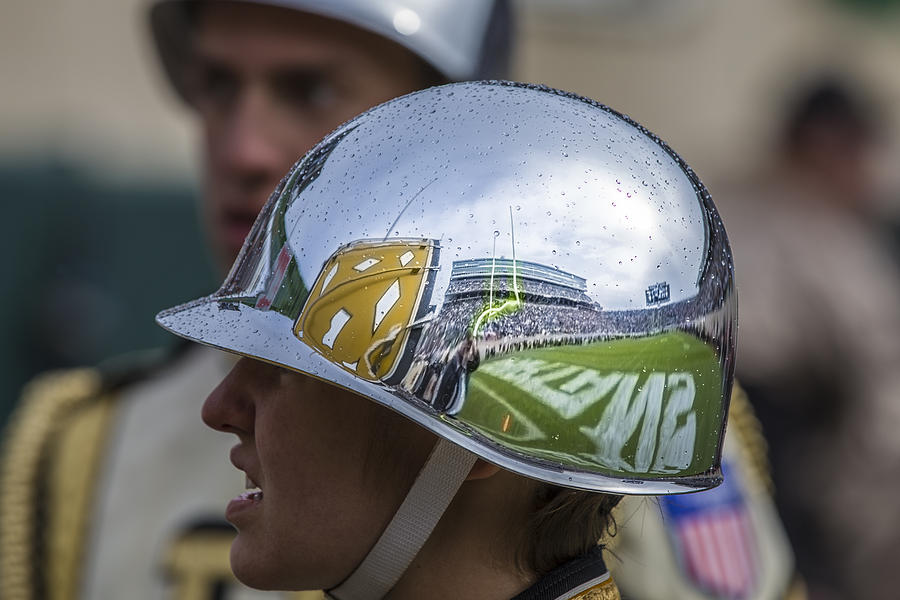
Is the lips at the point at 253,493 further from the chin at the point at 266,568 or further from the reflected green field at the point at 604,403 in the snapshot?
the reflected green field at the point at 604,403

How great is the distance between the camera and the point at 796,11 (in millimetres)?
10531

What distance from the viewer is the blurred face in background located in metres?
2.69

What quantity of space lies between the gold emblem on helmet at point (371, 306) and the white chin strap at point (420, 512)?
5.5 inches

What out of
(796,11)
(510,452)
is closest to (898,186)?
(796,11)

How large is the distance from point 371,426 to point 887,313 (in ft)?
13.6

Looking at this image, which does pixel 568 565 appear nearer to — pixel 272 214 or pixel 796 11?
pixel 272 214

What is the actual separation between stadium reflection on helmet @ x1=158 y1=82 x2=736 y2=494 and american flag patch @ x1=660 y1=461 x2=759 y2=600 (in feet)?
2.62

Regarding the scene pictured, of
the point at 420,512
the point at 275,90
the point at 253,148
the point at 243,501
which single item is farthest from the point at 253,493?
the point at 275,90

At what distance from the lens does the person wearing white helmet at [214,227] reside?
2688 millimetres

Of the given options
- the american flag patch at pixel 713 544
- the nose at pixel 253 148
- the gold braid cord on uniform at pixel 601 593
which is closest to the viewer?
the gold braid cord on uniform at pixel 601 593

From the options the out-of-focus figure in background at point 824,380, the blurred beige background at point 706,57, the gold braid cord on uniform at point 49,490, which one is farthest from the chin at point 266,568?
the blurred beige background at point 706,57

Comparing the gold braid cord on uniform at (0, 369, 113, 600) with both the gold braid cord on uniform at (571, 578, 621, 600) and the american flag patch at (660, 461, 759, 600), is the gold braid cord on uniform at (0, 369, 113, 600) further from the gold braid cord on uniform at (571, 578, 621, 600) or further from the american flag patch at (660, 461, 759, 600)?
the gold braid cord on uniform at (571, 578, 621, 600)

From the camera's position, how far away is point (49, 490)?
2.90 metres

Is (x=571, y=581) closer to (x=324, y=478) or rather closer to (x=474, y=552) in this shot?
(x=474, y=552)
